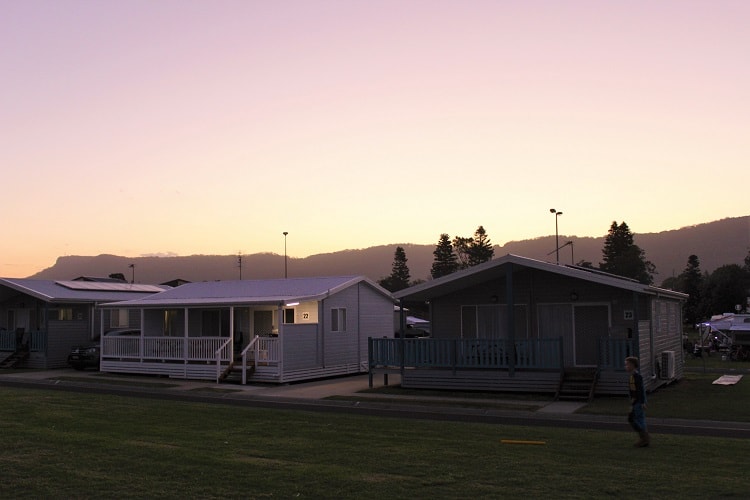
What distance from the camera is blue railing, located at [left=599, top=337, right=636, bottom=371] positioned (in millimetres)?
20766

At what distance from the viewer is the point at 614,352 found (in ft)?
68.8

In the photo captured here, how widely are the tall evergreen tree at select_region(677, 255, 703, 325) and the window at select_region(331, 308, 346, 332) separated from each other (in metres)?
63.6

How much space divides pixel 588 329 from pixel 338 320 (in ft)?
34.9

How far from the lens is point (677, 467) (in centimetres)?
1053

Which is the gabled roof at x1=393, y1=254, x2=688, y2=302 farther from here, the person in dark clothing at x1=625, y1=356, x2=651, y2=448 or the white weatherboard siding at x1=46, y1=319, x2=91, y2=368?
the white weatherboard siding at x1=46, y1=319, x2=91, y2=368

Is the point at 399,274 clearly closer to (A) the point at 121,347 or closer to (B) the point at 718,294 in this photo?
(B) the point at 718,294

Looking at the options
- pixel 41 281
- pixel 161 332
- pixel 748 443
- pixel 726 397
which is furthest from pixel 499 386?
pixel 41 281

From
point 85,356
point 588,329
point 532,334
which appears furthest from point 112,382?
point 588,329

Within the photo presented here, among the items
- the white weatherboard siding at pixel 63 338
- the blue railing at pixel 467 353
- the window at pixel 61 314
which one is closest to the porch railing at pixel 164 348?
the white weatherboard siding at pixel 63 338

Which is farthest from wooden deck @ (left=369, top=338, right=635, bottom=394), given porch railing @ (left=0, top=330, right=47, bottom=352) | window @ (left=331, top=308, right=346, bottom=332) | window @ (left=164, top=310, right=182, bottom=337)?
porch railing @ (left=0, top=330, right=47, bottom=352)

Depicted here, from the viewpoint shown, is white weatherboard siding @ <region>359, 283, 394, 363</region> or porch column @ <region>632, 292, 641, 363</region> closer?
porch column @ <region>632, 292, 641, 363</region>

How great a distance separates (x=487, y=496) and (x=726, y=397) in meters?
14.9

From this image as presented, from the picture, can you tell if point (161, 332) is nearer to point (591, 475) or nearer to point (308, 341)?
point (308, 341)

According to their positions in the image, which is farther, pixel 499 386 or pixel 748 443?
pixel 499 386
